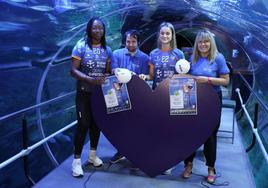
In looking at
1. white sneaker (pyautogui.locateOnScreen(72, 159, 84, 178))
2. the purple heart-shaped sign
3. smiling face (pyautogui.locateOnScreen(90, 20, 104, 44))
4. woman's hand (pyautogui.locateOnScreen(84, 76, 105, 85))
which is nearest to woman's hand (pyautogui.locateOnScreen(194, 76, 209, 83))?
the purple heart-shaped sign

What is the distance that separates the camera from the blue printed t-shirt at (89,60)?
337 centimetres

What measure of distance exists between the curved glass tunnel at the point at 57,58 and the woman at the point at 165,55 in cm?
129

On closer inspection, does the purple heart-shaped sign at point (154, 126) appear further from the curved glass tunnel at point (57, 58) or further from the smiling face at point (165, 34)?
the curved glass tunnel at point (57, 58)

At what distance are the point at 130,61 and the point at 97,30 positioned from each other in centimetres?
46

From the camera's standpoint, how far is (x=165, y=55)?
335 centimetres

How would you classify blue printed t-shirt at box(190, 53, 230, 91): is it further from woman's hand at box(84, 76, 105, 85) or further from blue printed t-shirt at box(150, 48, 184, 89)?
woman's hand at box(84, 76, 105, 85)

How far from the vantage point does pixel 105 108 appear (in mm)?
3473

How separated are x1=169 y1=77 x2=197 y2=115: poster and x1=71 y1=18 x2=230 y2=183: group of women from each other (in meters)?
0.11

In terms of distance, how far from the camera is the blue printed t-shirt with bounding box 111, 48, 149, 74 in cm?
345

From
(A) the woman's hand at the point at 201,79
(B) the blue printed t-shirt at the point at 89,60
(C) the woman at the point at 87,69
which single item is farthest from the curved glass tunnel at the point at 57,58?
(A) the woman's hand at the point at 201,79

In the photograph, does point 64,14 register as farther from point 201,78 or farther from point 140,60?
point 201,78

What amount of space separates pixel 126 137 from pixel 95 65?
81cm

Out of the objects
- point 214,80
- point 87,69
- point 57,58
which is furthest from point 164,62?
point 57,58

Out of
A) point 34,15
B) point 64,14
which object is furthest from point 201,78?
point 64,14
